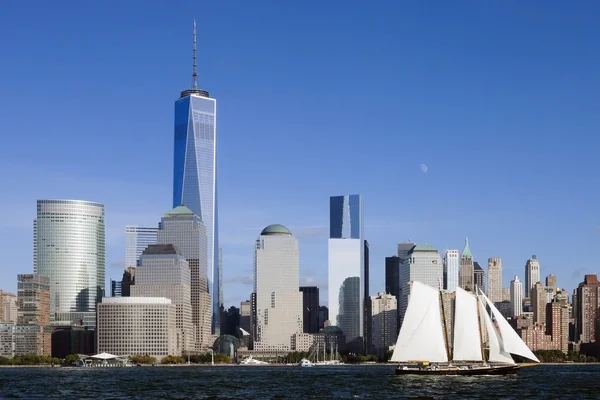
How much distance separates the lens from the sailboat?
160625mm

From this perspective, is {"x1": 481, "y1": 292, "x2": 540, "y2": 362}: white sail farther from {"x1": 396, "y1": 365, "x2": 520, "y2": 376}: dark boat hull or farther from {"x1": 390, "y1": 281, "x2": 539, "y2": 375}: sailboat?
{"x1": 396, "y1": 365, "x2": 520, "y2": 376}: dark boat hull

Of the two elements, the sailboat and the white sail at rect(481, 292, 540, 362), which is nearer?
the white sail at rect(481, 292, 540, 362)

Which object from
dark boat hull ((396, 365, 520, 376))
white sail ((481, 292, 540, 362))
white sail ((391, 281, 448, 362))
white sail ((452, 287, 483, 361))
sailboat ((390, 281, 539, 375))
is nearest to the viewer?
white sail ((481, 292, 540, 362))

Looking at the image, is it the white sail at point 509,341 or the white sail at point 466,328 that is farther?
the white sail at point 466,328

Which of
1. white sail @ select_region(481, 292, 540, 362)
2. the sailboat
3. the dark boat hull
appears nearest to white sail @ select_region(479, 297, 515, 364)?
the sailboat

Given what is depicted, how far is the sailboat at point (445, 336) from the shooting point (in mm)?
160625

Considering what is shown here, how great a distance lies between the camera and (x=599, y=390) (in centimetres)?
14862

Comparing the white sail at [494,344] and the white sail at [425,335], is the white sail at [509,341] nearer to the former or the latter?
the white sail at [494,344]

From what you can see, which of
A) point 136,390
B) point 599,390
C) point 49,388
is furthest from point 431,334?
point 49,388

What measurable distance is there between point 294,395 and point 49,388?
47.4 m

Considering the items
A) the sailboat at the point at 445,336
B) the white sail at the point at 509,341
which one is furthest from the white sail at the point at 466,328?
the white sail at the point at 509,341

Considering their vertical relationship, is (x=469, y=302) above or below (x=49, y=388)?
above

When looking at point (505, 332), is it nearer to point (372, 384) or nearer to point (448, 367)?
point (448, 367)

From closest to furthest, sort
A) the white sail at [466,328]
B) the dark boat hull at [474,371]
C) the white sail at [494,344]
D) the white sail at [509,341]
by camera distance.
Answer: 1. the white sail at [509,341]
2. the white sail at [494,344]
3. the white sail at [466,328]
4. the dark boat hull at [474,371]
